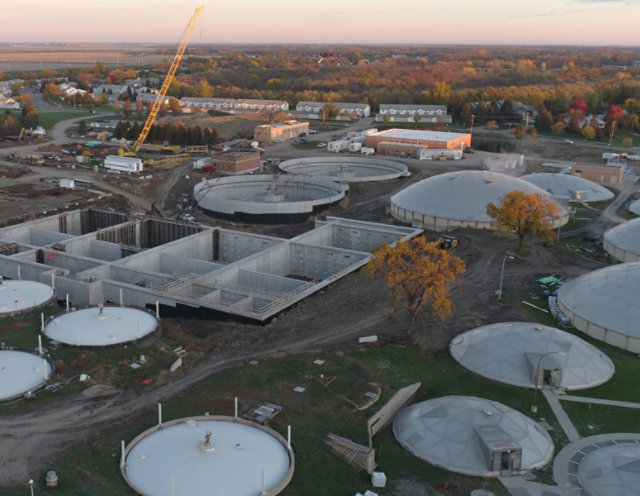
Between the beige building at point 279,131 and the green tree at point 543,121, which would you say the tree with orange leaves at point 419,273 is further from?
the green tree at point 543,121

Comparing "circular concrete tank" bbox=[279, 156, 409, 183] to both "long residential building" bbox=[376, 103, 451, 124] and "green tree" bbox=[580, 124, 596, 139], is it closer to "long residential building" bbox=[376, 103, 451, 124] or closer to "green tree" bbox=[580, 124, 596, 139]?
"green tree" bbox=[580, 124, 596, 139]

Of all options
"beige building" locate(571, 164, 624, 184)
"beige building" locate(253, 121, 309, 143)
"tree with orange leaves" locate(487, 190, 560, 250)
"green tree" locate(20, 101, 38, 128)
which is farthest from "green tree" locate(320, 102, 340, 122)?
"tree with orange leaves" locate(487, 190, 560, 250)

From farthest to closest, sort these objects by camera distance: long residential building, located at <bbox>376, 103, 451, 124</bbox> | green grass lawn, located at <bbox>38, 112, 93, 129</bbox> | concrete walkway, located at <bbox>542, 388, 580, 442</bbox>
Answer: long residential building, located at <bbox>376, 103, 451, 124</bbox>
green grass lawn, located at <bbox>38, 112, 93, 129</bbox>
concrete walkway, located at <bbox>542, 388, 580, 442</bbox>

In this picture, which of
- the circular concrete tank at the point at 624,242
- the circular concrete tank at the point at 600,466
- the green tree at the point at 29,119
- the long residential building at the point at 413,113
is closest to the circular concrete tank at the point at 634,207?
the circular concrete tank at the point at 624,242

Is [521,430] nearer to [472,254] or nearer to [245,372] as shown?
[245,372]

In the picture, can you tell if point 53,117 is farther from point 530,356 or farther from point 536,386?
point 536,386

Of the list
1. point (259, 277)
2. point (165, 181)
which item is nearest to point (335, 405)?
point (259, 277)

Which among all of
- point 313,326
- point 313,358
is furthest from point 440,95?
point 313,358
